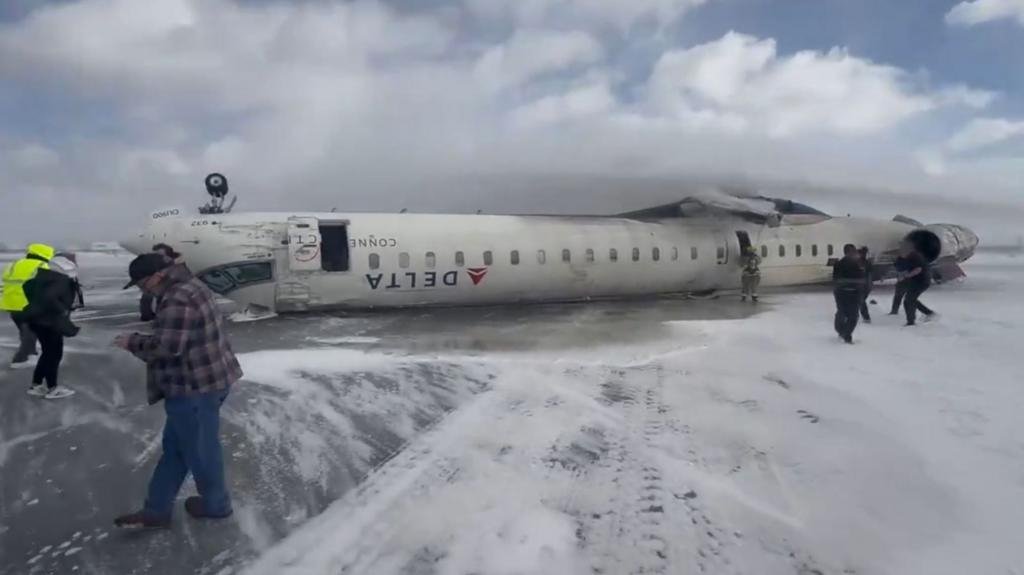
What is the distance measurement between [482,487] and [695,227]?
14564 mm

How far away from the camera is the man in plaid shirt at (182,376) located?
12.9 ft

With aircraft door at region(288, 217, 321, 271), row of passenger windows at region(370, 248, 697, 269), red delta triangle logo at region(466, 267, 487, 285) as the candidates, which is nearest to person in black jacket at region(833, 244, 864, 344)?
row of passenger windows at region(370, 248, 697, 269)

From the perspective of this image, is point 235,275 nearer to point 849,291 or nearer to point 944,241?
point 849,291

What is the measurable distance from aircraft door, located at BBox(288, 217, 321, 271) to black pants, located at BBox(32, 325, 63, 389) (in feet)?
21.5

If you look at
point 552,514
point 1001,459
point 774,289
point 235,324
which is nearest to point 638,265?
point 774,289

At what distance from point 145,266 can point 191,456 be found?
129 cm

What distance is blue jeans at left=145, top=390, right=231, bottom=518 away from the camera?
13.3 ft

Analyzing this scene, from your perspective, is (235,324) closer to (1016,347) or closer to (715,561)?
(715,561)

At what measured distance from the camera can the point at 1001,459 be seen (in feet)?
16.7

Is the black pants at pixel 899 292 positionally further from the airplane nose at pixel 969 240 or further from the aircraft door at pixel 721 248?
the airplane nose at pixel 969 240

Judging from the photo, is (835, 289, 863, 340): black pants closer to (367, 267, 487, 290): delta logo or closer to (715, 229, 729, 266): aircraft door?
(715, 229, 729, 266): aircraft door

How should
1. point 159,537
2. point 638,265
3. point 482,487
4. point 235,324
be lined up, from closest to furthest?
point 159,537, point 482,487, point 235,324, point 638,265

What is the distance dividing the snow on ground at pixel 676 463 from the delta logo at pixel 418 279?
518 cm

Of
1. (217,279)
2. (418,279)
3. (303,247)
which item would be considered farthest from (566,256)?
(217,279)
